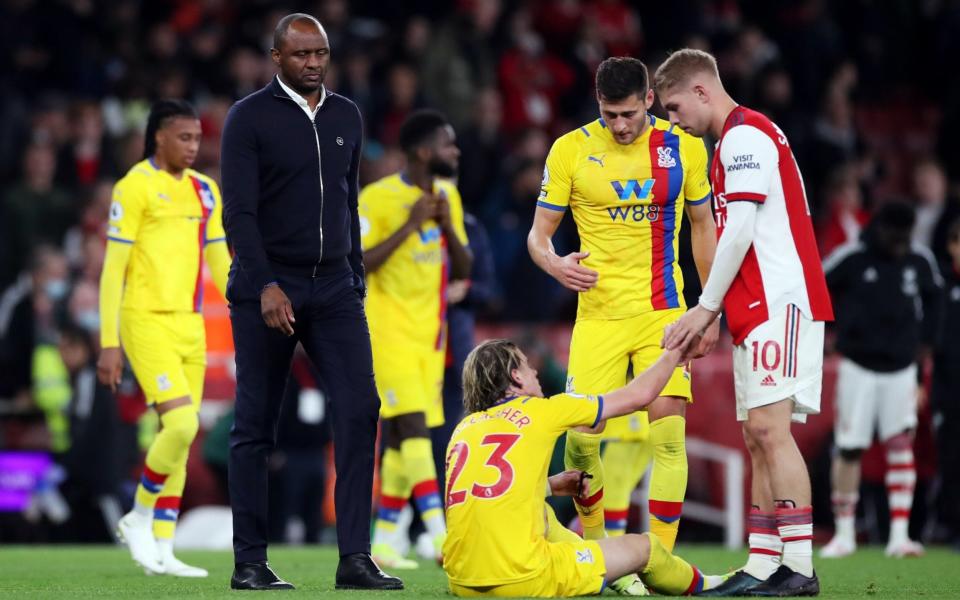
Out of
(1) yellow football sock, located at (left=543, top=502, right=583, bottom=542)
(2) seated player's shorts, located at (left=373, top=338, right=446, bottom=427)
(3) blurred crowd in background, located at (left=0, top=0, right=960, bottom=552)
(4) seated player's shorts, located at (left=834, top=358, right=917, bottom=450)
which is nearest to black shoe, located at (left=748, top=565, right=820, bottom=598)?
(1) yellow football sock, located at (left=543, top=502, right=583, bottom=542)

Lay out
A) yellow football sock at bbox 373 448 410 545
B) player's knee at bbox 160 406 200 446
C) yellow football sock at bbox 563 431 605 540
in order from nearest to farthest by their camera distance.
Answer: yellow football sock at bbox 563 431 605 540 → player's knee at bbox 160 406 200 446 → yellow football sock at bbox 373 448 410 545

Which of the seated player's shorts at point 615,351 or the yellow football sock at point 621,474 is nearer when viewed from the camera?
the seated player's shorts at point 615,351

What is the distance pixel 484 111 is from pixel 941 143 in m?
5.70

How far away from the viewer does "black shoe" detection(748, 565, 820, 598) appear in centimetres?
701

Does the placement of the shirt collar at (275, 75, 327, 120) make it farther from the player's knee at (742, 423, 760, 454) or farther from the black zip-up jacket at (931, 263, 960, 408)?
the black zip-up jacket at (931, 263, 960, 408)

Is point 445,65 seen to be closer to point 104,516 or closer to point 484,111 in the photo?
point 484,111

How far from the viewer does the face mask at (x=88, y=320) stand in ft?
47.9

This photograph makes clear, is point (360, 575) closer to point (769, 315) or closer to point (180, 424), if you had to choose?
point (180, 424)

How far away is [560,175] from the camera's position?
7.92m

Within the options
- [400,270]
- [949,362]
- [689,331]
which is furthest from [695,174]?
[949,362]

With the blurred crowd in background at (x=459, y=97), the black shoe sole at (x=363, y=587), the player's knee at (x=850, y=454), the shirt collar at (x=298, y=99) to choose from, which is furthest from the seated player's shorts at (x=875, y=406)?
the shirt collar at (x=298, y=99)

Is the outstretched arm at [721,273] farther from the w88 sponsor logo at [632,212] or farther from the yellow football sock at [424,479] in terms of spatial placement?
the yellow football sock at [424,479]

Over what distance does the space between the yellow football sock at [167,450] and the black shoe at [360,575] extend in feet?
6.68

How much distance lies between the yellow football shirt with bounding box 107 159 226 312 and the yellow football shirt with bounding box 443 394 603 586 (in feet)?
10.2
